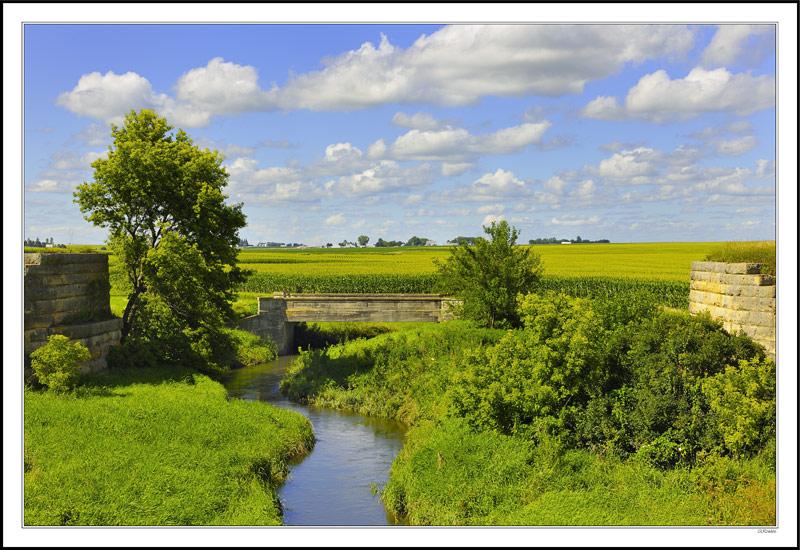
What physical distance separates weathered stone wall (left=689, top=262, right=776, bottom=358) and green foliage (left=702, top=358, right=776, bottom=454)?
63.5 inches

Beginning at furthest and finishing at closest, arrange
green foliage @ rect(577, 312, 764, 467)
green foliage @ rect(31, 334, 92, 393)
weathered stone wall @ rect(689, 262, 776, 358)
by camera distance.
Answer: green foliage @ rect(31, 334, 92, 393)
weathered stone wall @ rect(689, 262, 776, 358)
green foliage @ rect(577, 312, 764, 467)

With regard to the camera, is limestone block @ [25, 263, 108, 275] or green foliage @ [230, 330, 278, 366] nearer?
limestone block @ [25, 263, 108, 275]

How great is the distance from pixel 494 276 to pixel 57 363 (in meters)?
19.0

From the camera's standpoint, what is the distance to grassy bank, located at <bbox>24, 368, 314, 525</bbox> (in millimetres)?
14930

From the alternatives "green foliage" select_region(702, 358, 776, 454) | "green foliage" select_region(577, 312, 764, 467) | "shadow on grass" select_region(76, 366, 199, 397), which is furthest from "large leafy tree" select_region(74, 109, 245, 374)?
"green foliage" select_region(702, 358, 776, 454)

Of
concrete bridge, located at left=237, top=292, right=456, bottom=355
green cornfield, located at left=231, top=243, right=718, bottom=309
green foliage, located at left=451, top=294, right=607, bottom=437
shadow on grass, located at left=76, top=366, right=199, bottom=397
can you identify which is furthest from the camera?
green cornfield, located at left=231, top=243, right=718, bottom=309

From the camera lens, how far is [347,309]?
40.0 meters

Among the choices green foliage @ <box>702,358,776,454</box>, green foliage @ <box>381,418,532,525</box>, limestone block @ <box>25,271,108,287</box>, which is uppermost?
limestone block @ <box>25,271,108,287</box>

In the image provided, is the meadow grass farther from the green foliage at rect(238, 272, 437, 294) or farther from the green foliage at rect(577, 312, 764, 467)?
the green foliage at rect(238, 272, 437, 294)

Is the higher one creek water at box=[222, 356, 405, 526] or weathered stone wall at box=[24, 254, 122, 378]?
weathered stone wall at box=[24, 254, 122, 378]

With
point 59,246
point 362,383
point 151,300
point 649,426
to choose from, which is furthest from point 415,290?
point 649,426

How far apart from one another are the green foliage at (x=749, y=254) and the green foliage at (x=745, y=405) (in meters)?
2.88

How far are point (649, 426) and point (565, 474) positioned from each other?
2.36 m

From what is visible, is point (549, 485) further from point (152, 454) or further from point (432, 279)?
point (432, 279)
